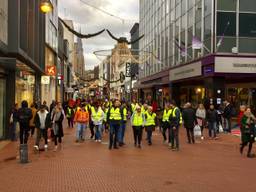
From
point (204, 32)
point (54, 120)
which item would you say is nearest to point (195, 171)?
point (54, 120)

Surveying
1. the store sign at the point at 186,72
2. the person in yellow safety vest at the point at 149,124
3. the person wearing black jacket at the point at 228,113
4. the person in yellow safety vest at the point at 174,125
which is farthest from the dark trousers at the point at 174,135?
the store sign at the point at 186,72

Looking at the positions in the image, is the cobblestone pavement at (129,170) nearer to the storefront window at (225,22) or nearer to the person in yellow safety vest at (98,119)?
the person in yellow safety vest at (98,119)

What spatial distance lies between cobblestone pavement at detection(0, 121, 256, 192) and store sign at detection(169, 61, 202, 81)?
52.0 feet

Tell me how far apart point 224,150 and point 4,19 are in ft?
33.1

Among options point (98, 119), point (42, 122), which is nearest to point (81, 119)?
point (98, 119)

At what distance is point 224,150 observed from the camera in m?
15.7

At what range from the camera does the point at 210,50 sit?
29516 millimetres

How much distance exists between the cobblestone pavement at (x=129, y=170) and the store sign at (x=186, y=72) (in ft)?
52.0

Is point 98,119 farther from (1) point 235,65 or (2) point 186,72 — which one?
(2) point 186,72

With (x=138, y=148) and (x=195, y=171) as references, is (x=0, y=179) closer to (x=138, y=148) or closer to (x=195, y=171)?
(x=195, y=171)

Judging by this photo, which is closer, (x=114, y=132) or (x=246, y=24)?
(x=114, y=132)

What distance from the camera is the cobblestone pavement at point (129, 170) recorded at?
29.0 ft

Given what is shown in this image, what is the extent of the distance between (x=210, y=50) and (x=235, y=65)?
2.02 metres

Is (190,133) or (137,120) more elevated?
(137,120)
